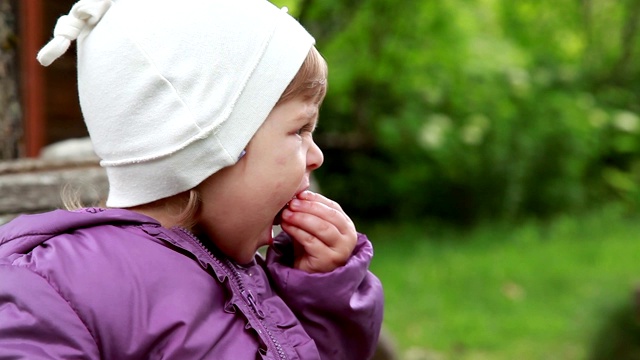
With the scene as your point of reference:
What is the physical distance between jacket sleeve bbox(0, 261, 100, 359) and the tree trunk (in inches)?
79.0

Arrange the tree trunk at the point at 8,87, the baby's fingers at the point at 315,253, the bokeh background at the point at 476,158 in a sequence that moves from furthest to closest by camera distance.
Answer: the bokeh background at the point at 476,158, the tree trunk at the point at 8,87, the baby's fingers at the point at 315,253

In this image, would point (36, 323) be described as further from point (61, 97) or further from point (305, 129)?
point (61, 97)

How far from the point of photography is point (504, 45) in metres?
9.56

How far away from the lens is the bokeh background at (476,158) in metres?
7.21

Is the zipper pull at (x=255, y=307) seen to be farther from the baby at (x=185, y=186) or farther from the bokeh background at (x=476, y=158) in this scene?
the bokeh background at (x=476, y=158)

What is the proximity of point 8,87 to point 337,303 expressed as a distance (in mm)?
2028

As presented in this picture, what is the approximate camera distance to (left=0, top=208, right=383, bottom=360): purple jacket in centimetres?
161

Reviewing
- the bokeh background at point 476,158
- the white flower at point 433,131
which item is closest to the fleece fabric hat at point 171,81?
the bokeh background at point 476,158

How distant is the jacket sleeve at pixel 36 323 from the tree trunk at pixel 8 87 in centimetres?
201

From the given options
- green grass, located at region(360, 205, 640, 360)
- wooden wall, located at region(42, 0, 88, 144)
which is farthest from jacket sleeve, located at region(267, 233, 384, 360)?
wooden wall, located at region(42, 0, 88, 144)

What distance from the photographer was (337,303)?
203cm

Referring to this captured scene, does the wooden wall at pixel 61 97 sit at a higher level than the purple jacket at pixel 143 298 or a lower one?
lower

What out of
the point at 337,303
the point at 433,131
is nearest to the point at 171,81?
the point at 337,303

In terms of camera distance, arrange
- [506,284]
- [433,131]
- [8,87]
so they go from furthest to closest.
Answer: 1. [433,131]
2. [506,284]
3. [8,87]
